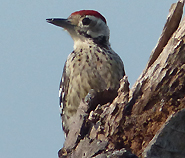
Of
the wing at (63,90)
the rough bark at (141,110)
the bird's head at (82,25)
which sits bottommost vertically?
the rough bark at (141,110)

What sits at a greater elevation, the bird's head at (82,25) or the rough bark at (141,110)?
the bird's head at (82,25)

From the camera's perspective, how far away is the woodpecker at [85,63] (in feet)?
13.2

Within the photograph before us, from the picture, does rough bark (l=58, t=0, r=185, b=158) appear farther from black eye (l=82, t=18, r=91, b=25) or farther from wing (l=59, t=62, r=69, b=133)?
black eye (l=82, t=18, r=91, b=25)

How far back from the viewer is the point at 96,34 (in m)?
4.80

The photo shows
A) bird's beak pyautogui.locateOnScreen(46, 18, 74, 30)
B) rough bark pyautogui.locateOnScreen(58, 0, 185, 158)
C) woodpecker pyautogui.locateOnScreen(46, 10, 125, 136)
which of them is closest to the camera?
rough bark pyautogui.locateOnScreen(58, 0, 185, 158)

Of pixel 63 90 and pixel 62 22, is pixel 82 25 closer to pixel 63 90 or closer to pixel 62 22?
pixel 62 22

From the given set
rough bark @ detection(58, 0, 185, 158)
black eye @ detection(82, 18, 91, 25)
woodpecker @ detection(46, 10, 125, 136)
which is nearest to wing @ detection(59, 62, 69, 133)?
woodpecker @ detection(46, 10, 125, 136)

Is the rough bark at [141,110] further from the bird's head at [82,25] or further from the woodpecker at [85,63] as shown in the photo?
the bird's head at [82,25]

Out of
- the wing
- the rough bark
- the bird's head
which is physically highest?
the bird's head

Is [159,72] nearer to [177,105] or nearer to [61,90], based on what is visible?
[177,105]

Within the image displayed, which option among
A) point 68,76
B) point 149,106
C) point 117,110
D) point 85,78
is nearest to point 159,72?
point 149,106

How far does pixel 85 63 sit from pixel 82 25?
853 mm

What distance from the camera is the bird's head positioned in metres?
4.70

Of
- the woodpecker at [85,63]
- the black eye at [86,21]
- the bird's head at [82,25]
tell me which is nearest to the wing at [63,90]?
the woodpecker at [85,63]
